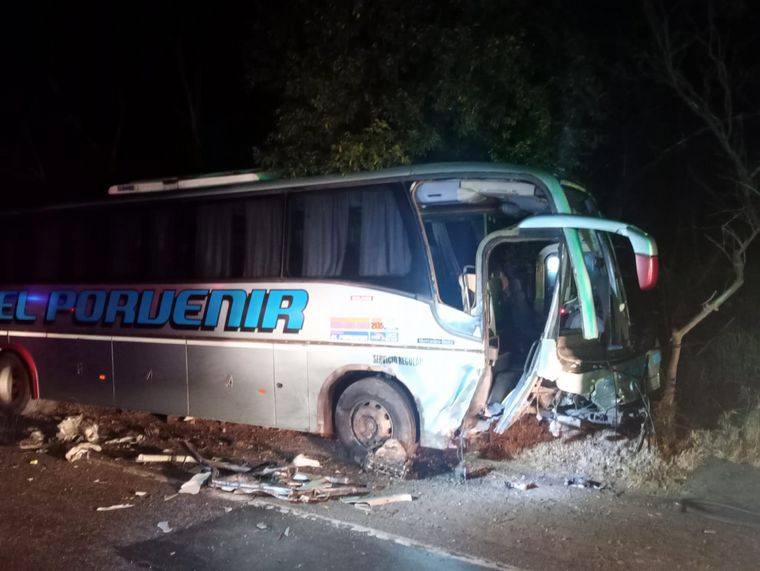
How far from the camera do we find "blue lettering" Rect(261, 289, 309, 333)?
787cm

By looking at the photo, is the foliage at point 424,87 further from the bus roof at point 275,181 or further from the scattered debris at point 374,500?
the scattered debris at point 374,500

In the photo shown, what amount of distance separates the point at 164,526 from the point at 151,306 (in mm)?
3735

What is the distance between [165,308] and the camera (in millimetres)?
8938

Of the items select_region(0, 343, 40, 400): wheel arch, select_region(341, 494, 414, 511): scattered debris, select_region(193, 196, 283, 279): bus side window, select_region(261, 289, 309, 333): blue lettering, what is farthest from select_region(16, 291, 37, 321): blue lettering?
select_region(341, 494, 414, 511): scattered debris

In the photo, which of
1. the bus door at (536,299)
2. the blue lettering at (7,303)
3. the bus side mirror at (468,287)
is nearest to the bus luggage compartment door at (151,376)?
the blue lettering at (7,303)

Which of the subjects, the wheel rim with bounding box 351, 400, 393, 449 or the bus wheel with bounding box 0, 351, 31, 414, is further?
the bus wheel with bounding box 0, 351, 31, 414

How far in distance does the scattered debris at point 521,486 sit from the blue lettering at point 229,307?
11.6 feet

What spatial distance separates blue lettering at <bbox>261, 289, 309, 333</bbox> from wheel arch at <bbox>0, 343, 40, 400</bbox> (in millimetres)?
4288

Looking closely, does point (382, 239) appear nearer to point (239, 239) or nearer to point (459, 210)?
point (459, 210)

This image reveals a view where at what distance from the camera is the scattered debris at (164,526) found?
588cm

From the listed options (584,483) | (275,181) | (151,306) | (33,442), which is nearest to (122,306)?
(151,306)

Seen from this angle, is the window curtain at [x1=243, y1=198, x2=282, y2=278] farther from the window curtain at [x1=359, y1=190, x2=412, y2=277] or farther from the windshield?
the windshield

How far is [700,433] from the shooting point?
26.1 ft

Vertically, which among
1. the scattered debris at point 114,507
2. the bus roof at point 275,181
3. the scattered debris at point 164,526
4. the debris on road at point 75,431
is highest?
the bus roof at point 275,181
